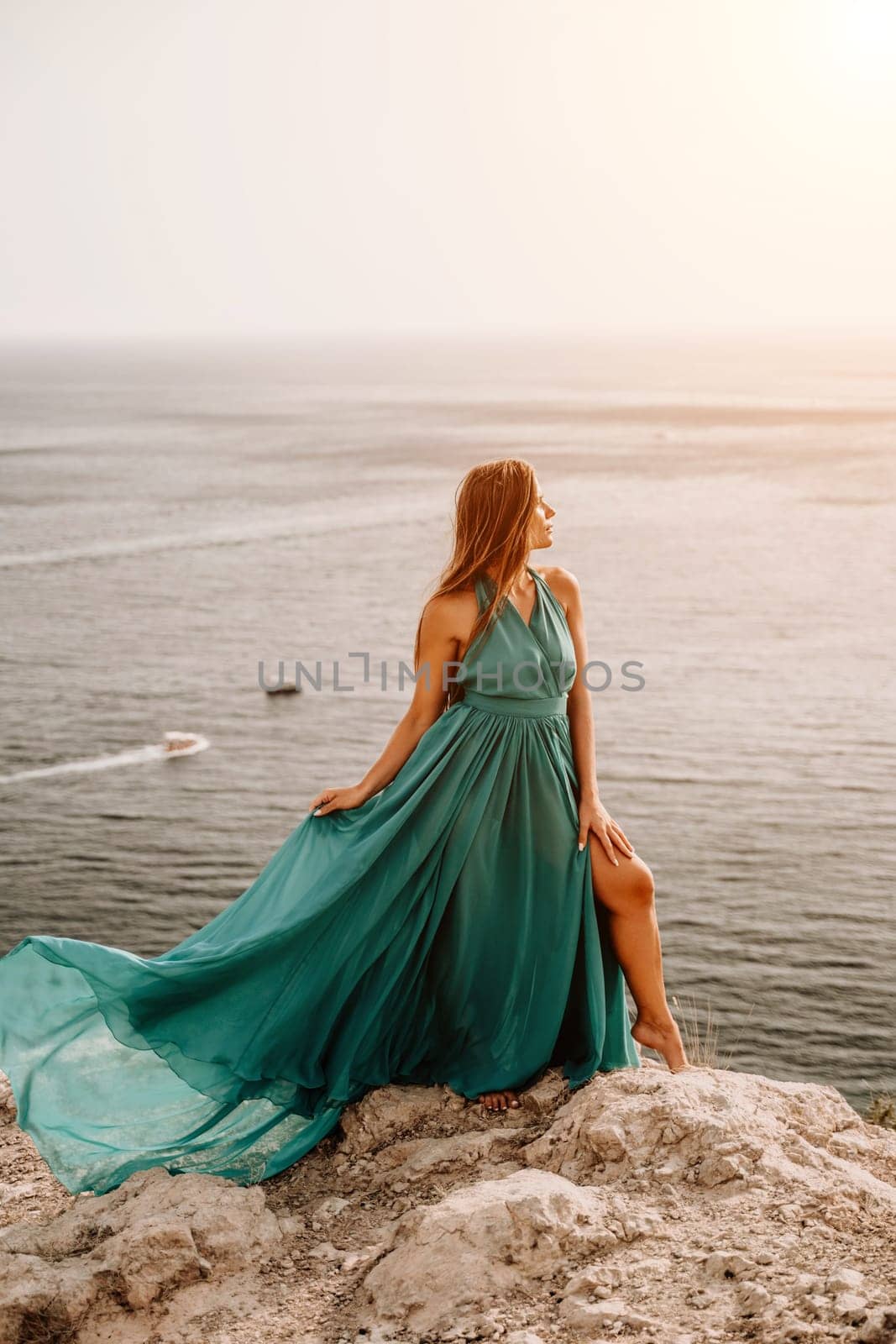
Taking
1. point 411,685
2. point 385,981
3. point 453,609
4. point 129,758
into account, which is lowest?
point 129,758

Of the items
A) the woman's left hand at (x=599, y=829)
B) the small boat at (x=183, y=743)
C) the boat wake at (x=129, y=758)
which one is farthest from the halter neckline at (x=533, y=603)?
the small boat at (x=183, y=743)

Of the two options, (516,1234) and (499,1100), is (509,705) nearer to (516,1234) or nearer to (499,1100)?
(499,1100)

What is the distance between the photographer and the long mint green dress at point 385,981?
4.32 metres

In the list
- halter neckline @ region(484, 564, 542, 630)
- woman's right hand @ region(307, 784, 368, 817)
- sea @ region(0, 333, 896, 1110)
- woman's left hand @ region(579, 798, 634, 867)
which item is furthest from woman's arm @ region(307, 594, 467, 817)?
sea @ region(0, 333, 896, 1110)

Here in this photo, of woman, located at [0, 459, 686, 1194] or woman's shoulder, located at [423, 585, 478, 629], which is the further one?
woman's shoulder, located at [423, 585, 478, 629]

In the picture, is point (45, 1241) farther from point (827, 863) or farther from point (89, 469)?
point (89, 469)

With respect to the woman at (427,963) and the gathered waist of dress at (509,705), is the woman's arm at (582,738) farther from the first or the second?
the gathered waist of dress at (509,705)

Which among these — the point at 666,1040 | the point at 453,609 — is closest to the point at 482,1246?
the point at 666,1040

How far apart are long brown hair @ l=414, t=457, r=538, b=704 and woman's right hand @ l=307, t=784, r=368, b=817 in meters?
0.51

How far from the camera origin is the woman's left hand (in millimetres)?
→ 4340

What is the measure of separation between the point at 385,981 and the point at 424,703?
932mm

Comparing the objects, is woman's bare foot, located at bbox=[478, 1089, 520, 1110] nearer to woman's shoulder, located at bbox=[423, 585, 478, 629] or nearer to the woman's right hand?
the woman's right hand

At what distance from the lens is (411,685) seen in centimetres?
4184

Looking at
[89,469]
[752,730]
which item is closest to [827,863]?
[752,730]
